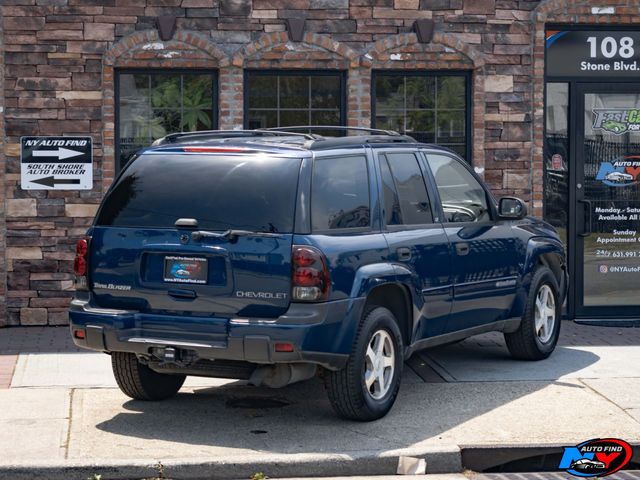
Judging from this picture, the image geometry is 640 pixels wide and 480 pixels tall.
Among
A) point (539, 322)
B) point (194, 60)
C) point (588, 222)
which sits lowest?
point (539, 322)

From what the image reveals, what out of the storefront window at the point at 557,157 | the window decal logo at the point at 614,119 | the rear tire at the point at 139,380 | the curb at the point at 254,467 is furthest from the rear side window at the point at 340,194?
the window decal logo at the point at 614,119

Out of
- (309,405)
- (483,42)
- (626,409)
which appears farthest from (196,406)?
(483,42)

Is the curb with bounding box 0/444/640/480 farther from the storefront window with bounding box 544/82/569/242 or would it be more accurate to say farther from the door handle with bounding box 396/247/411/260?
the storefront window with bounding box 544/82/569/242

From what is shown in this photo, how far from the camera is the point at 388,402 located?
330 inches

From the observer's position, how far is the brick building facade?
12766 mm

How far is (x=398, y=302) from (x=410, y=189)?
913mm

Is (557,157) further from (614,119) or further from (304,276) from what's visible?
(304,276)

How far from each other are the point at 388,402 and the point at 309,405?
74 cm

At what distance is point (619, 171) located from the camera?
1371cm

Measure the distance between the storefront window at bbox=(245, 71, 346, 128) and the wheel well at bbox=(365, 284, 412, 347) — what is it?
4830 millimetres

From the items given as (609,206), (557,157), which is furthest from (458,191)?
(609,206)

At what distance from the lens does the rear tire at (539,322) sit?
10477mm

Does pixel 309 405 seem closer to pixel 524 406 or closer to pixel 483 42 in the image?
pixel 524 406

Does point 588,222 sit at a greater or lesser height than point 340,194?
lesser
